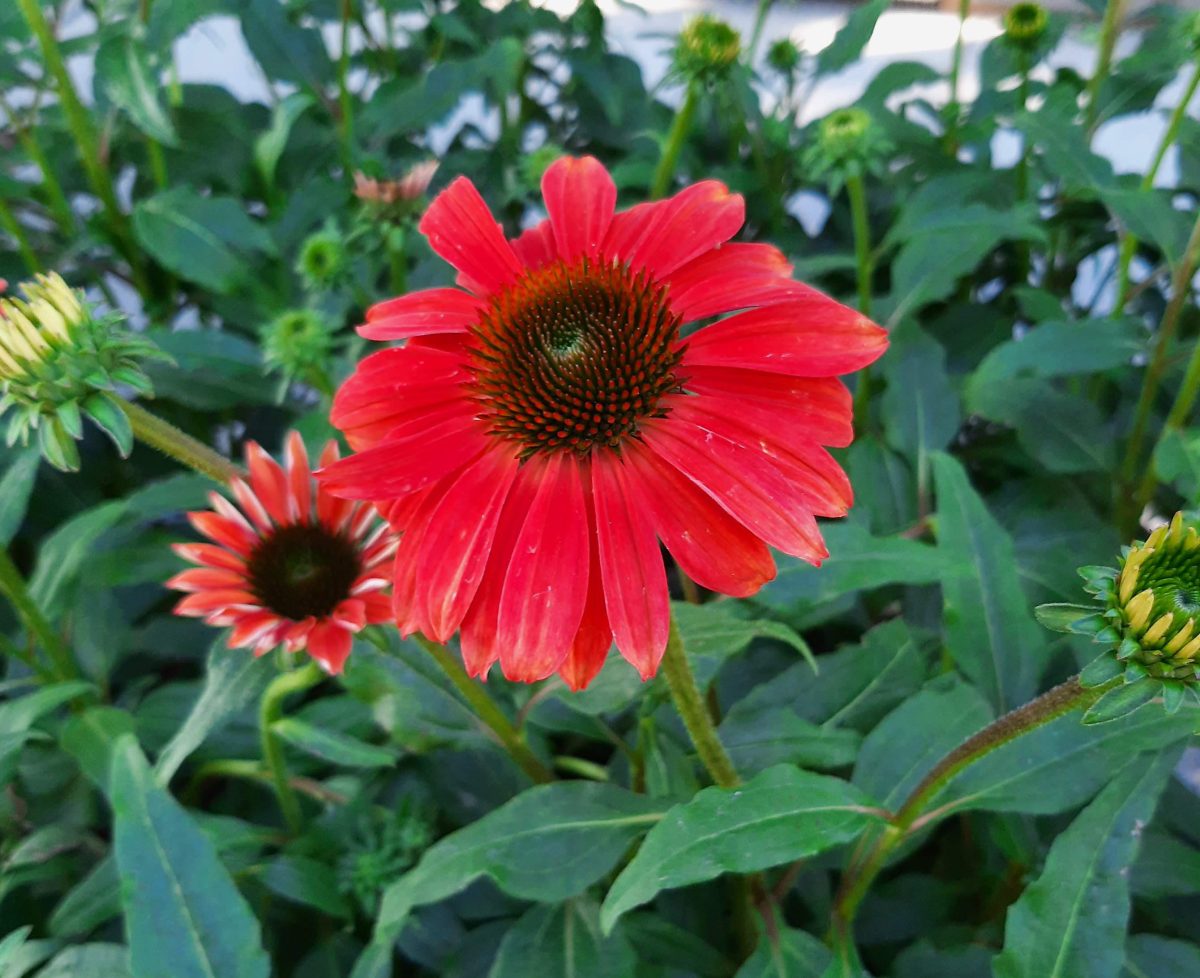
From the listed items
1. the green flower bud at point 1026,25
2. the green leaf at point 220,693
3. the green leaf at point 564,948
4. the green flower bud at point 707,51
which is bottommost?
the green leaf at point 564,948

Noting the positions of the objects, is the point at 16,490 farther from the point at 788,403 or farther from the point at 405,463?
the point at 788,403

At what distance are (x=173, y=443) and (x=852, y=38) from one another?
72 centimetres

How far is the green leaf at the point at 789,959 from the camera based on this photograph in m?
0.49

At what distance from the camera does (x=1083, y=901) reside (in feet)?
1.41

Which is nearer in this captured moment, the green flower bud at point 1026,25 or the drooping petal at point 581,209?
the drooping petal at point 581,209

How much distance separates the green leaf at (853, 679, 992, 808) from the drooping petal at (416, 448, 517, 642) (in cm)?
28

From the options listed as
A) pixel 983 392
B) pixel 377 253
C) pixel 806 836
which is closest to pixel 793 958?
pixel 806 836

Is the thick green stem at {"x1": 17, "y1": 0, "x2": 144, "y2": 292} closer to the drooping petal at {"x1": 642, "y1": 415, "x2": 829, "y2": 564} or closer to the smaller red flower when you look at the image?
the smaller red flower

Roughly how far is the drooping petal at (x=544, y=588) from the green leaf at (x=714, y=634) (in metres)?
0.10

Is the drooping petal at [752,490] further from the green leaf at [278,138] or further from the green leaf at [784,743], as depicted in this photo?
the green leaf at [278,138]

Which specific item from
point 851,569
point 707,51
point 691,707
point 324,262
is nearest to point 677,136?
point 707,51

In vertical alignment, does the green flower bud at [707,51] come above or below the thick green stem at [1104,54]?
above

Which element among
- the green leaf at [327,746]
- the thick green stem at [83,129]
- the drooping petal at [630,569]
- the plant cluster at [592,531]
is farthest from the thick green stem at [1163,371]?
the thick green stem at [83,129]

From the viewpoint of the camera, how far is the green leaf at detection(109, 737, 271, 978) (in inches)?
17.3
